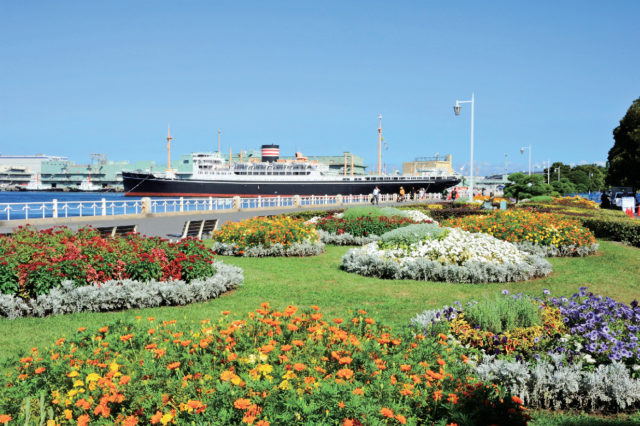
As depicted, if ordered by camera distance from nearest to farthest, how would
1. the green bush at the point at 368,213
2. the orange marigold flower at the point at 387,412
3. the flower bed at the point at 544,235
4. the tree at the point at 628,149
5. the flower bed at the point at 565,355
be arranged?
the orange marigold flower at the point at 387,412 → the flower bed at the point at 565,355 → the flower bed at the point at 544,235 → the green bush at the point at 368,213 → the tree at the point at 628,149

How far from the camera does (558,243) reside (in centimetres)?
1195

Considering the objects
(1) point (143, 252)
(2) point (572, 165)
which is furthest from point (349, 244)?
(2) point (572, 165)

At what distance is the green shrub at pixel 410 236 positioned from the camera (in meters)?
10.2

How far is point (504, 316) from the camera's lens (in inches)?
197

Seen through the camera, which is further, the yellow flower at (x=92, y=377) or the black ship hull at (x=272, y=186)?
the black ship hull at (x=272, y=186)

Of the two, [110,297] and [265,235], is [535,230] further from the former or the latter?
[110,297]

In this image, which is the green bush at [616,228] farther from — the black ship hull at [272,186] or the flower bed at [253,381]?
the black ship hull at [272,186]

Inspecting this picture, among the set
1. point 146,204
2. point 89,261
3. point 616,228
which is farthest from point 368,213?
point 146,204

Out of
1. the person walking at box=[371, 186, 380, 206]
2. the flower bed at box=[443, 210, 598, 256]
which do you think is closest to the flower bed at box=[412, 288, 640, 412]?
the flower bed at box=[443, 210, 598, 256]

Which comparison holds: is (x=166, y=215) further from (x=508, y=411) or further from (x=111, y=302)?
(x=508, y=411)

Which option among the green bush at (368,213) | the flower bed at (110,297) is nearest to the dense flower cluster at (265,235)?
the green bush at (368,213)

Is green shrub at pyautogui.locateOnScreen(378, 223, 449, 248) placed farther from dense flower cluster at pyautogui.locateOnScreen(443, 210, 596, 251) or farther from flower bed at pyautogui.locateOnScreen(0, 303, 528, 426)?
flower bed at pyautogui.locateOnScreen(0, 303, 528, 426)

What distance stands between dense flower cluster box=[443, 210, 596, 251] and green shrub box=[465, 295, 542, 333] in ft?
24.5

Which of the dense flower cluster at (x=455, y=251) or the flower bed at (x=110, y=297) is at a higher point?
the dense flower cluster at (x=455, y=251)
